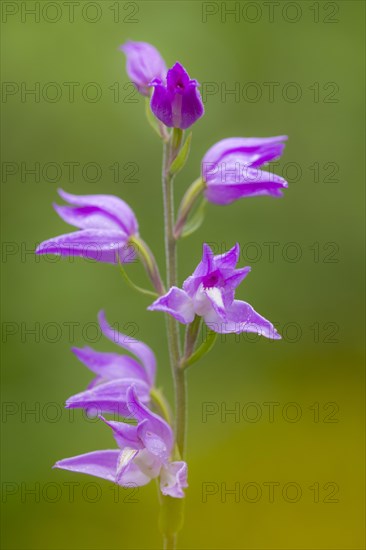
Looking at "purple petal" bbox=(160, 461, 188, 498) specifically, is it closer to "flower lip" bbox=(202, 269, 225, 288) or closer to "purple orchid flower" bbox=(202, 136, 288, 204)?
"flower lip" bbox=(202, 269, 225, 288)

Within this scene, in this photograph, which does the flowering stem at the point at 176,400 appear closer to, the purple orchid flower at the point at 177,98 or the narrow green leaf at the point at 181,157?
the narrow green leaf at the point at 181,157

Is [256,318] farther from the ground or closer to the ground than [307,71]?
closer to the ground

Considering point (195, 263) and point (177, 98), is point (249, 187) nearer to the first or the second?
point (177, 98)

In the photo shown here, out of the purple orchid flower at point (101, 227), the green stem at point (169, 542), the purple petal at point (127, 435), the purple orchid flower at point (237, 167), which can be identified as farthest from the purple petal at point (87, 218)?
the green stem at point (169, 542)

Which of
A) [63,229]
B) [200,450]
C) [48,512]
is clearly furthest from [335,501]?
[63,229]

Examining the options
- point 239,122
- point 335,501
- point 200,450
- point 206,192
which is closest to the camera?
point 206,192

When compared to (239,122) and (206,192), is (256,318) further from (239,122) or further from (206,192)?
(239,122)

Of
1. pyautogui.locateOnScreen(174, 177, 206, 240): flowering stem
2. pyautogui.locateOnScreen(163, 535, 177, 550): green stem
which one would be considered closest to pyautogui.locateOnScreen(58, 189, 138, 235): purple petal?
pyautogui.locateOnScreen(174, 177, 206, 240): flowering stem
